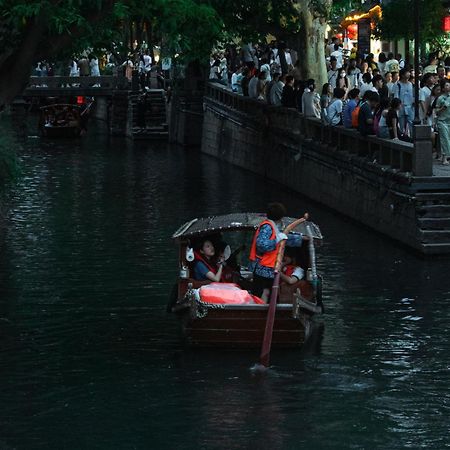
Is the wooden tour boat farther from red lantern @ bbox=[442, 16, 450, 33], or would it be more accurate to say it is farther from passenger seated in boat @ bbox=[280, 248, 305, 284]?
red lantern @ bbox=[442, 16, 450, 33]

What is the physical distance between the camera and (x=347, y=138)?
35.6 m

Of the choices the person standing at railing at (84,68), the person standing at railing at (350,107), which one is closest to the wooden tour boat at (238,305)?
the person standing at railing at (350,107)

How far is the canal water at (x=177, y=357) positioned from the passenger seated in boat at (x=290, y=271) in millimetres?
966

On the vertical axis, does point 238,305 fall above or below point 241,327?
above

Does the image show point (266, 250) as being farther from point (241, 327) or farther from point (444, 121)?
point (444, 121)

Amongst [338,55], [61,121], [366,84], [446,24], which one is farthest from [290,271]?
[61,121]

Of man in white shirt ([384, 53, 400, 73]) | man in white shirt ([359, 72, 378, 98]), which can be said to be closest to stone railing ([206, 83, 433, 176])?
man in white shirt ([359, 72, 378, 98])

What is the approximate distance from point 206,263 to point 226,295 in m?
1.79

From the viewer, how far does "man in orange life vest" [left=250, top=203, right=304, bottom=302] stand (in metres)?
20.5

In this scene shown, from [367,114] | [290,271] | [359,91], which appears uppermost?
[359,91]

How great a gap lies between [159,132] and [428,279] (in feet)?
129

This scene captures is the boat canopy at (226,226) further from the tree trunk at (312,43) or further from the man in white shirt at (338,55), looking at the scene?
the man in white shirt at (338,55)

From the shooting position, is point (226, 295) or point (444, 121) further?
point (444, 121)

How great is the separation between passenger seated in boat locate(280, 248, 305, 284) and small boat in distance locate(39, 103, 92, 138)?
4634 cm
